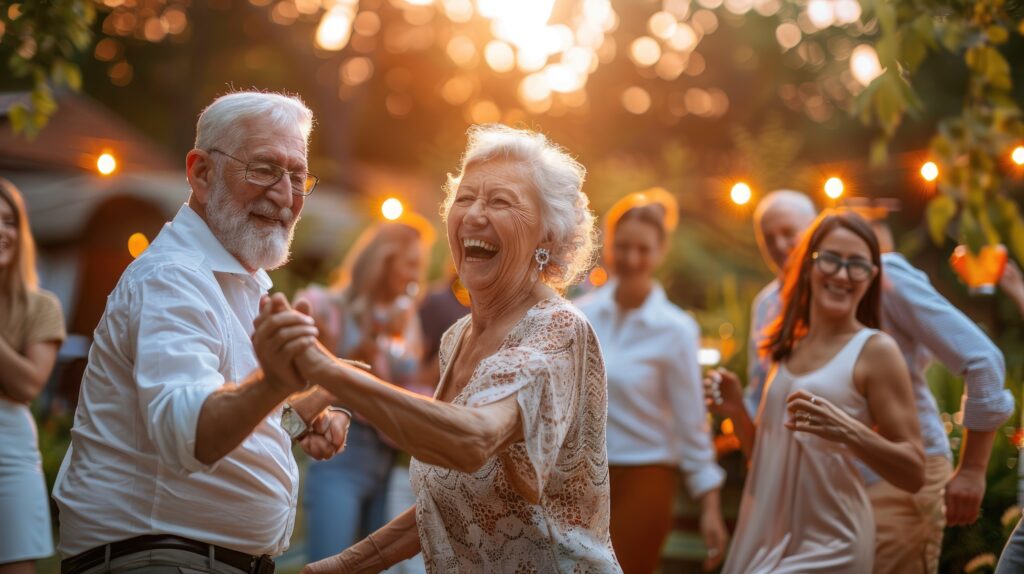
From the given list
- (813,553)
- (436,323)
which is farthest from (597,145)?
(813,553)

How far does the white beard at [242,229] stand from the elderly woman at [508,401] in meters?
0.55

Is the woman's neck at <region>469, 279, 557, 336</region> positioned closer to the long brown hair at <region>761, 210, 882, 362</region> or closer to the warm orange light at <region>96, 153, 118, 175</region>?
the long brown hair at <region>761, 210, 882, 362</region>

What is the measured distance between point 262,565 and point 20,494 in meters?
Answer: 2.21

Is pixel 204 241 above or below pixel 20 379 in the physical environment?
above

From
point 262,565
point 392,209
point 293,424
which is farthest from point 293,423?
point 392,209

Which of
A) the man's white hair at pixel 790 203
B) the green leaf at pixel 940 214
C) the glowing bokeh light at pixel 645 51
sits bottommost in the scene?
the green leaf at pixel 940 214

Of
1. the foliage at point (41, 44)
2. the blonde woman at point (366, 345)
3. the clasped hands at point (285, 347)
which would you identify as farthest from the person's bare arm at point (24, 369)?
the clasped hands at point (285, 347)

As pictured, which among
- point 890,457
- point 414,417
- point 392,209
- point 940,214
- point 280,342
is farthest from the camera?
point 392,209

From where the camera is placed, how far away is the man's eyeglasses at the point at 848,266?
4.53 metres

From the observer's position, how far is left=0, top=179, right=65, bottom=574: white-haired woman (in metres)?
4.83

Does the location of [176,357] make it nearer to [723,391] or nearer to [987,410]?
[723,391]

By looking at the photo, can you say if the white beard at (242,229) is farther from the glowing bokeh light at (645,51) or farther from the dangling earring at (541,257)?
the glowing bokeh light at (645,51)

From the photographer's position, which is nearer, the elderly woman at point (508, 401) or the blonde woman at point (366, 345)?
the elderly woman at point (508, 401)

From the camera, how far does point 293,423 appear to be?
3.33 meters
